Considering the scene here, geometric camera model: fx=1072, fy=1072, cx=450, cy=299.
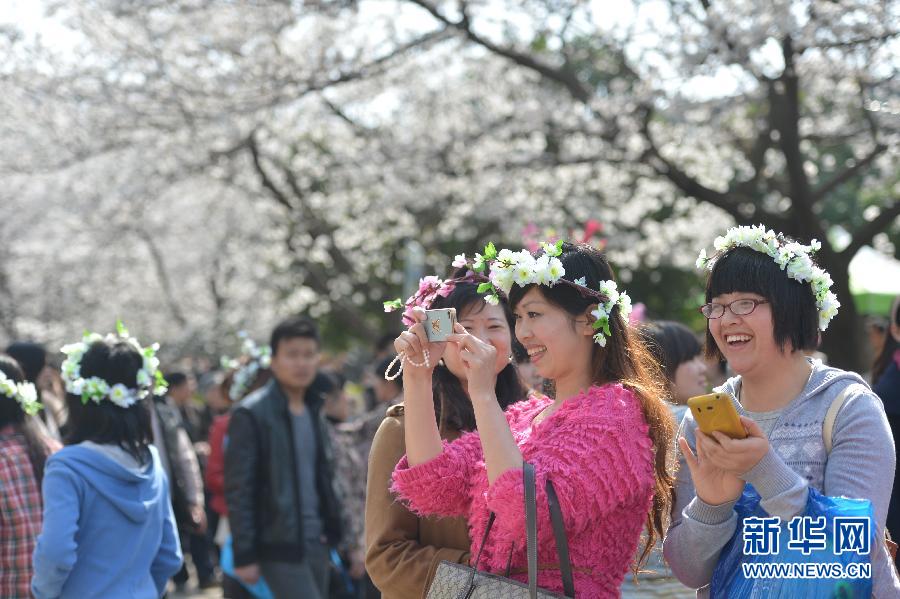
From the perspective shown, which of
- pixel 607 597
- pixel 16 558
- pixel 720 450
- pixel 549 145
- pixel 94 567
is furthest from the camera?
pixel 549 145

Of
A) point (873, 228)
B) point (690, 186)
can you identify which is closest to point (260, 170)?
point (690, 186)

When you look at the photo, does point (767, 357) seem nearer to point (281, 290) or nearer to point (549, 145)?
point (549, 145)

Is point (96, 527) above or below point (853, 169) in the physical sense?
below

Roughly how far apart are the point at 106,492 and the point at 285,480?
4.76 feet

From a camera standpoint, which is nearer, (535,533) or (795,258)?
(535,533)

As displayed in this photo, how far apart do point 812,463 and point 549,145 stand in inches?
519

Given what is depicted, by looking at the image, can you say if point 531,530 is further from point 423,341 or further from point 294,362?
point 294,362

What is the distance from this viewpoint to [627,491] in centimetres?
257

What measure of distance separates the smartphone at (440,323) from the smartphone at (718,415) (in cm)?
68

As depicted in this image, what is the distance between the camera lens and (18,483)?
4.32m

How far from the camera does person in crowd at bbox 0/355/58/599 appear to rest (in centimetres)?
425

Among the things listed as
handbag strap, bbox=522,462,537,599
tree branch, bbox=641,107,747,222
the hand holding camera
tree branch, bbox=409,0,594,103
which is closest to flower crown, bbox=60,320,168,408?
the hand holding camera

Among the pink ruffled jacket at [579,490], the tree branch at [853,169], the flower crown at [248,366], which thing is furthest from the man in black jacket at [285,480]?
the tree branch at [853,169]

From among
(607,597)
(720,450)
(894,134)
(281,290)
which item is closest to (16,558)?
(607,597)
